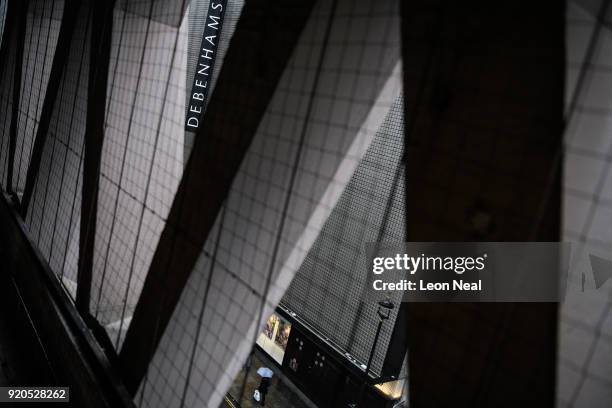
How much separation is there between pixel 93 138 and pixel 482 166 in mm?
4705

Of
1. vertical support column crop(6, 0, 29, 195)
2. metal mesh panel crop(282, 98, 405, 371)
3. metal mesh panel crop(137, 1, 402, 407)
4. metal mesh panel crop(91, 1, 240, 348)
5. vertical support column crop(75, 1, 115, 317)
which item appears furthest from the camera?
vertical support column crop(6, 0, 29, 195)

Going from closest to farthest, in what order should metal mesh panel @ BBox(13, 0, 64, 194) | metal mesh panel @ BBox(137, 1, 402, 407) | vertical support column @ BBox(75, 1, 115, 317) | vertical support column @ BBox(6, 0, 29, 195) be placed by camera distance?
metal mesh panel @ BBox(137, 1, 402, 407), vertical support column @ BBox(75, 1, 115, 317), metal mesh panel @ BBox(13, 0, 64, 194), vertical support column @ BBox(6, 0, 29, 195)

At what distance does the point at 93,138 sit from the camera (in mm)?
4898

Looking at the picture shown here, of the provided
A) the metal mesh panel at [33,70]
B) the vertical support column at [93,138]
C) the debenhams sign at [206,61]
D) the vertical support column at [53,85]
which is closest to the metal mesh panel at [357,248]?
the debenhams sign at [206,61]

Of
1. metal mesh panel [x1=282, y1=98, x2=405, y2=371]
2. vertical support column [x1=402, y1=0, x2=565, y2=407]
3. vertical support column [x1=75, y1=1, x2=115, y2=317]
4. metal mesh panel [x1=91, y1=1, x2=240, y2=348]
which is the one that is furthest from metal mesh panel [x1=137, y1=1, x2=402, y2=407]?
metal mesh panel [x1=282, y1=98, x2=405, y2=371]

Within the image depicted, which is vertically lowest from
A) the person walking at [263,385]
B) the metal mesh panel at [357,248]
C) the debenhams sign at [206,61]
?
the person walking at [263,385]

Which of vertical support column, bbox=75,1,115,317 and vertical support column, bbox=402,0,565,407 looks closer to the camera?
vertical support column, bbox=402,0,565,407

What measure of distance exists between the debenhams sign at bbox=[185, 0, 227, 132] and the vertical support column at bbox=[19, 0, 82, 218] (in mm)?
2390

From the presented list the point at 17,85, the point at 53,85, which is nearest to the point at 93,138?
the point at 53,85

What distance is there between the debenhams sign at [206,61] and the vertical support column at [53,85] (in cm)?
239

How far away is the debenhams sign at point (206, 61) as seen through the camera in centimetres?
774

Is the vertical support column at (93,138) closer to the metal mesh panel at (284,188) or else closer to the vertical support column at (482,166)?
the metal mesh panel at (284,188)

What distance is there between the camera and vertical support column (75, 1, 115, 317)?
4758 millimetres

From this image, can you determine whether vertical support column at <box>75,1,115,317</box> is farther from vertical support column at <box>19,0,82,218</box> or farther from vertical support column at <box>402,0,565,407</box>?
vertical support column at <box>402,0,565,407</box>
